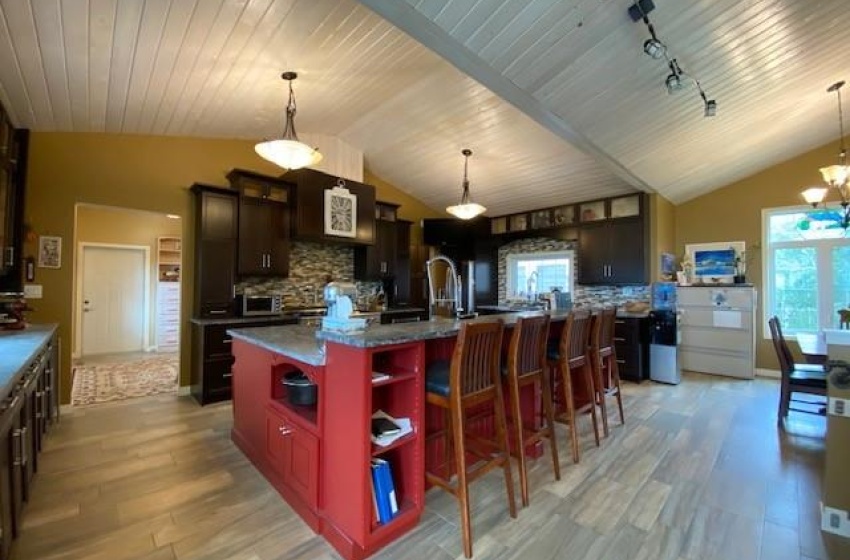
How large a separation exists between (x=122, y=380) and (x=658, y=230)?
7536 mm

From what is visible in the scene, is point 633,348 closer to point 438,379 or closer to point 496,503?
point 496,503

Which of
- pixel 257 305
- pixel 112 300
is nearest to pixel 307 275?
pixel 257 305

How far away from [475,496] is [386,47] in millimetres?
3298

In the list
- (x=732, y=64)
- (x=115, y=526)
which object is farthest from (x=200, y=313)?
(x=732, y=64)

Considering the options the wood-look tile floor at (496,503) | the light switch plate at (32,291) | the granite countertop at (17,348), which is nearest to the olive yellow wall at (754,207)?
the wood-look tile floor at (496,503)

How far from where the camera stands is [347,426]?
6.07 feet

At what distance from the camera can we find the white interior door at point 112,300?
21.8 ft

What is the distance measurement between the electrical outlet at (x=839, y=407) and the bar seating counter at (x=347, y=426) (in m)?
1.69

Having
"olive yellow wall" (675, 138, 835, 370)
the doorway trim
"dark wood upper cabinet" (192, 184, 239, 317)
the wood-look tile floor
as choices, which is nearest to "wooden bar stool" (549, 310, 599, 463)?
the wood-look tile floor

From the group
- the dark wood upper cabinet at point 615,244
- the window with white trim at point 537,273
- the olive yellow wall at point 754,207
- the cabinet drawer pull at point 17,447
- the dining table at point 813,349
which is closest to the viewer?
the cabinet drawer pull at point 17,447

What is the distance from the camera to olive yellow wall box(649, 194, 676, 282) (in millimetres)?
5461

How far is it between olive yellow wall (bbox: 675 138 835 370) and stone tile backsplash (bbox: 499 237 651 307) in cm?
129

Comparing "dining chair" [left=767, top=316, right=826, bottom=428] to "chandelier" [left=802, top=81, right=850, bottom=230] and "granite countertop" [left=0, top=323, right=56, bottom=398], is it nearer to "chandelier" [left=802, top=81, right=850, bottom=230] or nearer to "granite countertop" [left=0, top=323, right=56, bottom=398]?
"chandelier" [left=802, top=81, right=850, bottom=230]

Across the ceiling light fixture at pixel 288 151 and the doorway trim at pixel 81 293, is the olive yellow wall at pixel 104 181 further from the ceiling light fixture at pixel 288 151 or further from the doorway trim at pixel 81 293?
the doorway trim at pixel 81 293
